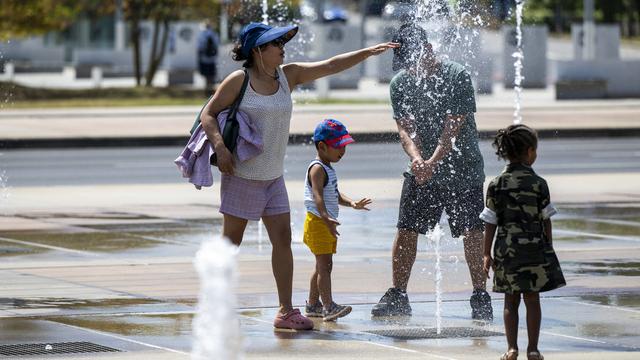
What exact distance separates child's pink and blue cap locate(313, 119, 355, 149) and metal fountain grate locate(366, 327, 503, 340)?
114 centimetres

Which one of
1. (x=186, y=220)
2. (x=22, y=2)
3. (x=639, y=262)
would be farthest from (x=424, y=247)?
(x=22, y=2)

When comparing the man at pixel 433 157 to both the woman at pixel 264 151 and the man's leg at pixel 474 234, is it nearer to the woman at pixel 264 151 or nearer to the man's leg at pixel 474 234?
the man's leg at pixel 474 234

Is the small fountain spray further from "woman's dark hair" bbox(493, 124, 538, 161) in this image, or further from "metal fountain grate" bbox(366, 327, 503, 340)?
"woman's dark hair" bbox(493, 124, 538, 161)

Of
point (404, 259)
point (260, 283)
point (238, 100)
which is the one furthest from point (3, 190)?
point (238, 100)

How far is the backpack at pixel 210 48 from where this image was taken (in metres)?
35.9

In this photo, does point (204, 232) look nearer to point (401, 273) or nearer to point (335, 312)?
point (401, 273)

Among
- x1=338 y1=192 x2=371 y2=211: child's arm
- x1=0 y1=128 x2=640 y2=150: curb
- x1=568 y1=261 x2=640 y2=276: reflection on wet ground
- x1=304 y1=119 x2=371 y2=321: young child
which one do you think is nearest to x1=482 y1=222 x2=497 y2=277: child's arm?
x1=338 y1=192 x2=371 y2=211: child's arm

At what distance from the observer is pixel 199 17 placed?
44094 millimetres

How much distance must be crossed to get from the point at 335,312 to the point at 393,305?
0.44 m

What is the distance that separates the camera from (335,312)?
8898 millimetres

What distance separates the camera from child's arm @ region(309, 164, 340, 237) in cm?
880

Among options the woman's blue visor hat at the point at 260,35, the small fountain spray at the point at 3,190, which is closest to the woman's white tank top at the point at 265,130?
the woman's blue visor hat at the point at 260,35

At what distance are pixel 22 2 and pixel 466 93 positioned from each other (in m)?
29.5

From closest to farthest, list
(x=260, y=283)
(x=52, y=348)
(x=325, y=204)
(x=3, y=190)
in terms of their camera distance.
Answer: (x=52, y=348) → (x=325, y=204) → (x=260, y=283) → (x=3, y=190)
